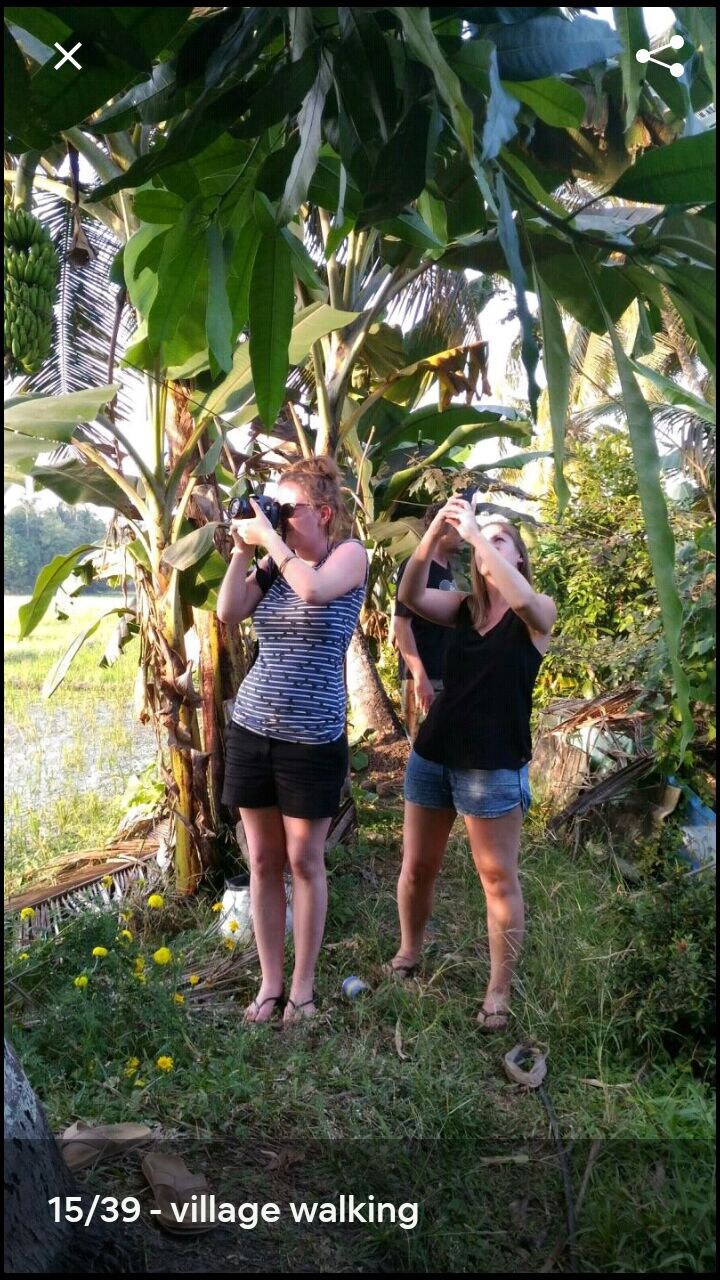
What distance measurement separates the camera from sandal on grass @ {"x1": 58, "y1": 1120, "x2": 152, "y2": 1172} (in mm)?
1248

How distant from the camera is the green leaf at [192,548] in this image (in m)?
2.01

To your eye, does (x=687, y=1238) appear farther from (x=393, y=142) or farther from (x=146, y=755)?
(x=146, y=755)

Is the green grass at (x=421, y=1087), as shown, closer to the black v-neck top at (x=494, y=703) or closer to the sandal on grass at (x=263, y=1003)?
the sandal on grass at (x=263, y=1003)

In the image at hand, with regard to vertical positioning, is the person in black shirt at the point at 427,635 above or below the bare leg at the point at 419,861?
above

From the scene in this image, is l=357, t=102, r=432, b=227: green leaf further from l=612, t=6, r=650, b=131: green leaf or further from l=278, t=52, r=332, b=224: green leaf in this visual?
l=612, t=6, r=650, b=131: green leaf

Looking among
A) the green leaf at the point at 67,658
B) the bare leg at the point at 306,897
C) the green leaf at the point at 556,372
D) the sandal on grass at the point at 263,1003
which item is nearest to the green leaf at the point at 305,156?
the green leaf at the point at 556,372

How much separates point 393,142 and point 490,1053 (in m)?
1.55

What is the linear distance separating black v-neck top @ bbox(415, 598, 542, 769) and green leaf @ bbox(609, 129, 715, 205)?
1.18 m

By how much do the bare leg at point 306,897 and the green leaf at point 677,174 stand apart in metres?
1.38

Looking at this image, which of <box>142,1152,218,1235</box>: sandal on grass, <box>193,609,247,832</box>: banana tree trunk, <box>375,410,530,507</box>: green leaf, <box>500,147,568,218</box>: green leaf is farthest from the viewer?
<box>375,410,530,507</box>: green leaf

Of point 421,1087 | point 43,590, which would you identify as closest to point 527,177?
point 421,1087

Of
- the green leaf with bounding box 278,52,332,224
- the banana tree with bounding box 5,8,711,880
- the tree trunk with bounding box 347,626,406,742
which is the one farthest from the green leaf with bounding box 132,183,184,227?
the tree trunk with bounding box 347,626,406,742

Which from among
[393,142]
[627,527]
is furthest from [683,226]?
[627,527]

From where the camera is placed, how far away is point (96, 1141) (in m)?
1.28
